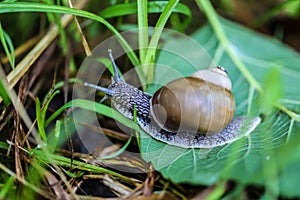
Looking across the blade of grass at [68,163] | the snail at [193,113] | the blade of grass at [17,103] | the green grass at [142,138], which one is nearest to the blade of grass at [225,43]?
the green grass at [142,138]

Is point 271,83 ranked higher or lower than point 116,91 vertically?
higher

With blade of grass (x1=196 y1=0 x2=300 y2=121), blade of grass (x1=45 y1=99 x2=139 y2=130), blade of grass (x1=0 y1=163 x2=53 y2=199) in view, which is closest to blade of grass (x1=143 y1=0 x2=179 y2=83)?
blade of grass (x1=45 y1=99 x2=139 y2=130)

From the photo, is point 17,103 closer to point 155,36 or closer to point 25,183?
point 25,183

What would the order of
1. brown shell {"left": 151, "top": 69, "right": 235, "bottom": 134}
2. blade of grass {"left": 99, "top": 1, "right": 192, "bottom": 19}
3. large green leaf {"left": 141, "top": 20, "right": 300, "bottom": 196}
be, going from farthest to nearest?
1. blade of grass {"left": 99, "top": 1, "right": 192, "bottom": 19}
2. brown shell {"left": 151, "top": 69, "right": 235, "bottom": 134}
3. large green leaf {"left": 141, "top": 20, "right": 300, "bottom": 196}

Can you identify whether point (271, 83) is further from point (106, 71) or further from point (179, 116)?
point (106, 71)

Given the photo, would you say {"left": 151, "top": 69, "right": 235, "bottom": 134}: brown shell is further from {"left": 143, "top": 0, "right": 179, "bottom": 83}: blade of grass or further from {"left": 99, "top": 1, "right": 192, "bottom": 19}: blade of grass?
{"left": 99, "top": 1, "right": 192, "bottom": 19}: blade of grass

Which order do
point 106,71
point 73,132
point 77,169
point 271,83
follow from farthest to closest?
point 106,71, point 73,132, point 77,169, point 271,83

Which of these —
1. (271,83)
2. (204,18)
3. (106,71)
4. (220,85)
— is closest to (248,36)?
(204,18)
